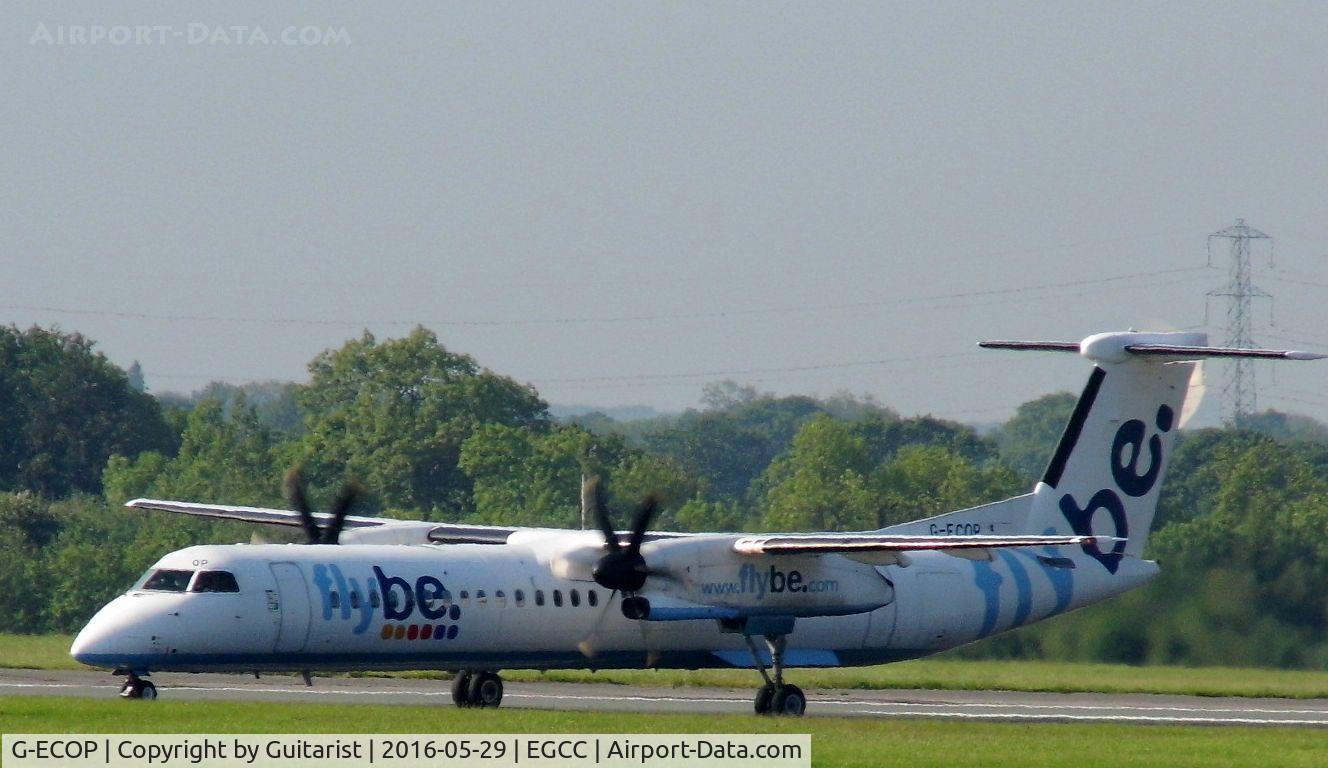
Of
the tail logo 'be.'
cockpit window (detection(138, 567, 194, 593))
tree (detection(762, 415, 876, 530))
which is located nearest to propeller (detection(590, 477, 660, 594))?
cockpit window (detection(138, 567, 194, 593))

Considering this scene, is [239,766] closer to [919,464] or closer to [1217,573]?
[1217,573]

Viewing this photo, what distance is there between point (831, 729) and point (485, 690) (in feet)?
17.9

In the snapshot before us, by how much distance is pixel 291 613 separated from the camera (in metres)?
24.5

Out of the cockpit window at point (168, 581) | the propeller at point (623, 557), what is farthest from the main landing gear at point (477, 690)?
the cockpit window at point (168, 581)

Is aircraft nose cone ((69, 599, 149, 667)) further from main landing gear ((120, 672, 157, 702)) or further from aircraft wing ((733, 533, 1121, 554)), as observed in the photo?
aircraft wing ((733, 533, 1121, 554))

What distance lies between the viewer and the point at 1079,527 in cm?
3036

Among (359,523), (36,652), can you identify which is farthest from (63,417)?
(359,523)

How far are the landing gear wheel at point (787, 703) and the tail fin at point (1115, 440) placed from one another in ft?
17.9

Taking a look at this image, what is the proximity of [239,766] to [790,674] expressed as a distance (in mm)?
19084

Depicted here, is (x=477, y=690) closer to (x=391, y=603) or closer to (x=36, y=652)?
(x=391, y=603)

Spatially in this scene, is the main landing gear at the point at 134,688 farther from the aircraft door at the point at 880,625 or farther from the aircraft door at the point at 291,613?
the aircraft door at the point at 880,625

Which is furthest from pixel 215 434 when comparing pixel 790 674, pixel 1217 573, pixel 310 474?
pixel 1217 573

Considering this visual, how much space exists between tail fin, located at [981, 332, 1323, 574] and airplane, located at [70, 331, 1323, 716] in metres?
0.03

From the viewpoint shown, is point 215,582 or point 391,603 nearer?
point 215,582
